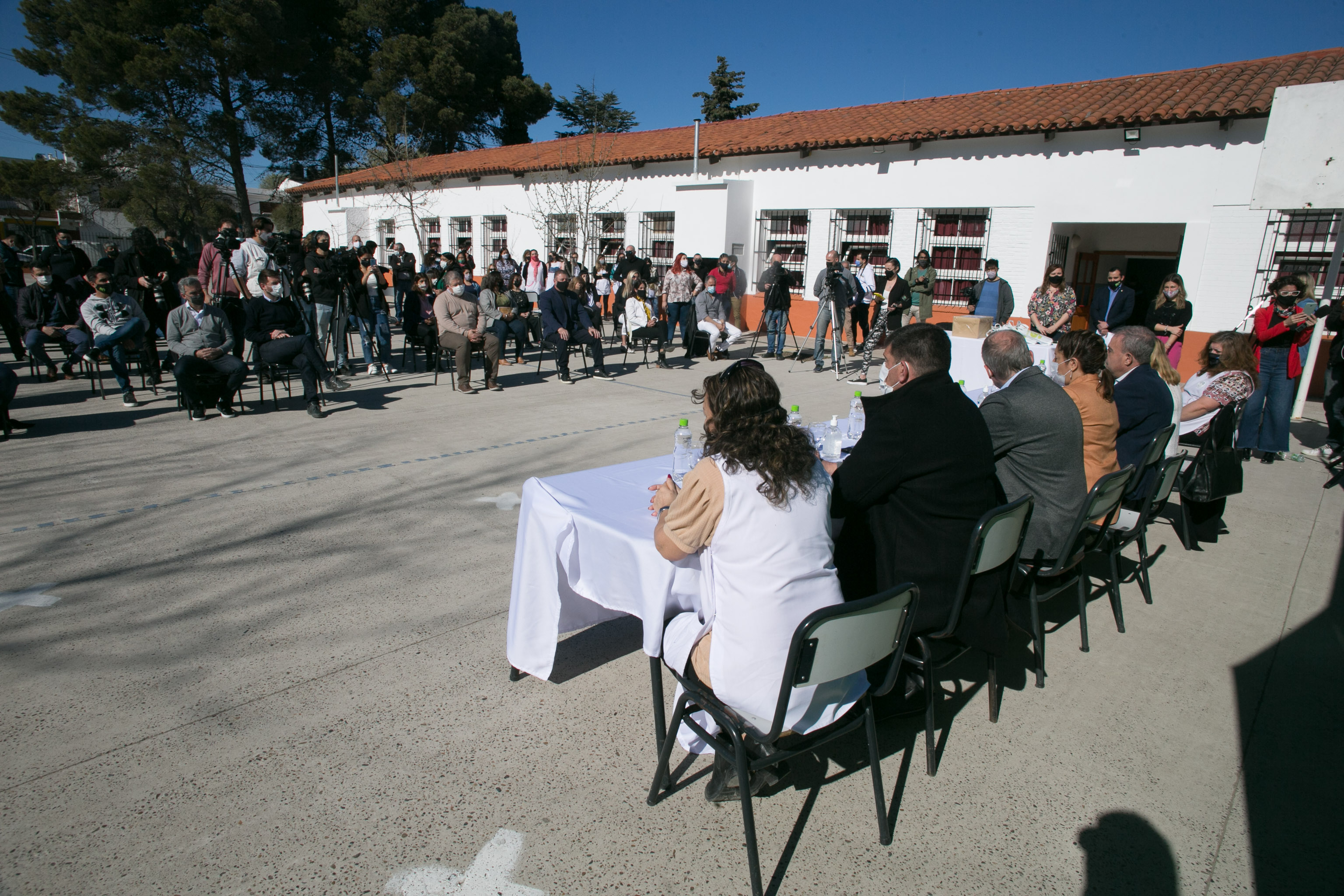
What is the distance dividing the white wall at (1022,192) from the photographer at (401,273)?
20.8 ft

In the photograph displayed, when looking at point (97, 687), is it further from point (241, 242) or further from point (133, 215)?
point (133, 215)

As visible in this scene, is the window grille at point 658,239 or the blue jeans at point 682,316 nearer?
the blue jeans at point 682,316

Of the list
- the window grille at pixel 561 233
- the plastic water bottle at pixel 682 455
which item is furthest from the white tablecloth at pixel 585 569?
the window grille at pixel 561 233

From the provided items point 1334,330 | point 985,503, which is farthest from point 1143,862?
point 1334,330

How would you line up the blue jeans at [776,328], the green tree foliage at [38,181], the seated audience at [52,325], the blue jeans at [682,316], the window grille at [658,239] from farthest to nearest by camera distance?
the green tree foliage at [38,181] < the window grille at [658,239] < the blue jeans at [682,316] < the blue jeans at [776,328] < the seated audience at [52,325]

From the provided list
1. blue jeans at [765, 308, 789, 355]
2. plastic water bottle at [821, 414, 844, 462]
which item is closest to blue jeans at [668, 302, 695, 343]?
blue jeans at [765, 308, 789, 355]

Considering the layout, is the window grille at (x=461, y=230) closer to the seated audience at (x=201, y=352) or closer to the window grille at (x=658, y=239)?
the window grille at (x=658, y=239)

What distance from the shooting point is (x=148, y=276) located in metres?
9.10

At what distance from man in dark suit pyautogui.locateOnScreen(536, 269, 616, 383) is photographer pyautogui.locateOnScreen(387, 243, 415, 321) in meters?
2.72

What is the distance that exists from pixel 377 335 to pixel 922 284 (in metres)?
8.45

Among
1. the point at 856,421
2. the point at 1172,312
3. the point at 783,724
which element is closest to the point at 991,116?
the point at 1172,312

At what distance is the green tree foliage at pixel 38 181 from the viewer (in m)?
24.8

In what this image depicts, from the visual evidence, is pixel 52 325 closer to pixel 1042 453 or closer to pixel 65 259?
pixel 65 259

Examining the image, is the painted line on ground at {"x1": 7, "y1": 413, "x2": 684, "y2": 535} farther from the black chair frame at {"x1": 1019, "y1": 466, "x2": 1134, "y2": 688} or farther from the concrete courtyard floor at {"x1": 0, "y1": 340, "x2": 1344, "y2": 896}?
the black chair frame at {"x1": 1019, "y1": 466, "x2": 1134, "y2": 688}
